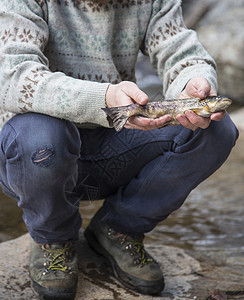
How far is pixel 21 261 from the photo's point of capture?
→ 5.25ft

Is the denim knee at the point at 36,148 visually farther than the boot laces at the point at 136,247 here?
No

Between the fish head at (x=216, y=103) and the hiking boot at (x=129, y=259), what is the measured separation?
55 centimetres

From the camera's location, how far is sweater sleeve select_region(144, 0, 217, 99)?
1509 mm

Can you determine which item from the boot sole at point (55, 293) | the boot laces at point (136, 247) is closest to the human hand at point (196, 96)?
the boot laces at point (136, 247)

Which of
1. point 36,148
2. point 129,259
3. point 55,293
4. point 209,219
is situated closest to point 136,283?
point 129,259

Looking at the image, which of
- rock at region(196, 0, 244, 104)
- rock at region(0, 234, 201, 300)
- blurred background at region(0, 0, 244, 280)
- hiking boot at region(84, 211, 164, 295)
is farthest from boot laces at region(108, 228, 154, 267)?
rock at region(196, 0, 244, 104)

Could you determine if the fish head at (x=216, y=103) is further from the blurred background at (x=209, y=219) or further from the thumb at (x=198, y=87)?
the blurred background at (x=209, y=219)

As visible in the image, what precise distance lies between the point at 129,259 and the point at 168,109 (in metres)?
0.54

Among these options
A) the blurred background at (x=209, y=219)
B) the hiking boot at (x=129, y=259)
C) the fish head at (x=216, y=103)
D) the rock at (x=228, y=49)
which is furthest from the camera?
the rock at (x=228, y=49)

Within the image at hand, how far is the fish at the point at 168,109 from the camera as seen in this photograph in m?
1.18

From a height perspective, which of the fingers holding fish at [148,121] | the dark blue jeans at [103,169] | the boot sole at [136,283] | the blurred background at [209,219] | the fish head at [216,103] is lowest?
the blurred background at [209,219]

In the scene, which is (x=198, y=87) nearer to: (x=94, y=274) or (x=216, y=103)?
(x=216, y=103)

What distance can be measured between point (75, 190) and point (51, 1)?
59 cm

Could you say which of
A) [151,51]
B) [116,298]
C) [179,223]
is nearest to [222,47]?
[179,223]
